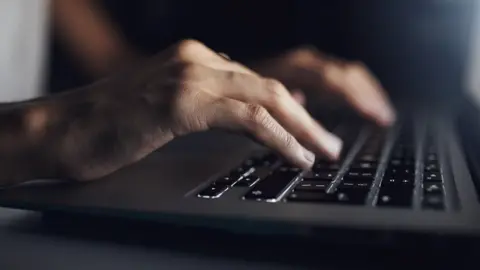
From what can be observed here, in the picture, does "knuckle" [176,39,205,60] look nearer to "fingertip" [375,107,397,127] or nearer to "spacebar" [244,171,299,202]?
"spacebar" [244,171,299,202]

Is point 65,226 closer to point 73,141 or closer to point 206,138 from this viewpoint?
point 73,141

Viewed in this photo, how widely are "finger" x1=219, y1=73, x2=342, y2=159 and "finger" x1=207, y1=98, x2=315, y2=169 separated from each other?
0.08 feet

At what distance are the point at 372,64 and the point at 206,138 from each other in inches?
18.5

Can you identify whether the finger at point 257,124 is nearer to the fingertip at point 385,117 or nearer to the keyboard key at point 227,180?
the keyboard key at point 227,180

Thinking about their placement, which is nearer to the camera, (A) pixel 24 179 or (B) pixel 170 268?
(B) pixel 170 268

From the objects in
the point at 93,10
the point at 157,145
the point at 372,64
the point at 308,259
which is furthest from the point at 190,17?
the point at 308,259

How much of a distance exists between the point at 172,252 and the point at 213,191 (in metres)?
0.07

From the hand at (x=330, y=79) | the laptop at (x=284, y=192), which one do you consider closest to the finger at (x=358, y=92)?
the hand at (x=330, y=79)

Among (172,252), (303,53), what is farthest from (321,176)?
(303,53)

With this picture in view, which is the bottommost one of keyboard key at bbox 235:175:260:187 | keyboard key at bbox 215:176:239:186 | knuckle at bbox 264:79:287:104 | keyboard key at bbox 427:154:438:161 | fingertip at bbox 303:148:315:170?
keyboard key at bbox 427:154:438:161

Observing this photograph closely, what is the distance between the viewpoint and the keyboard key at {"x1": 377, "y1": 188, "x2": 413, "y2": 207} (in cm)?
35

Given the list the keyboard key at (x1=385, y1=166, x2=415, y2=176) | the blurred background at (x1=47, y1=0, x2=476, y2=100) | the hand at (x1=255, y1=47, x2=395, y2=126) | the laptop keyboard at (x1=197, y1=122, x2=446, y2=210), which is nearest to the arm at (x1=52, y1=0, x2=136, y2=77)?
the blurred background at (x1=47, y1=0, x2=476, y2=100)

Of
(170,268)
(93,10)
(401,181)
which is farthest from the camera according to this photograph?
(93,10)

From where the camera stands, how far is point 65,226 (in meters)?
0.37
